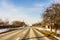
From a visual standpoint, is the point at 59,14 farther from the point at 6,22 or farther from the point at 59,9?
the point at 6,22

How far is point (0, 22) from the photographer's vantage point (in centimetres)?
13738

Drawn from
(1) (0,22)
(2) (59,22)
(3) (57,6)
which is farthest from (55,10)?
(1) (0,22)

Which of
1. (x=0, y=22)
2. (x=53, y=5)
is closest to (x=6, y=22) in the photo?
(x=0, y=22)

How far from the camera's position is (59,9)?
2814cm

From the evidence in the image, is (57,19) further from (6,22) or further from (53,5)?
(6,22)

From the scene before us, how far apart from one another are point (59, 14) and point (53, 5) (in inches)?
158

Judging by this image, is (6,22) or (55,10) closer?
(55,10)

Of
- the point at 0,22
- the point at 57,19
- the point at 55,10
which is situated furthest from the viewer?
the point at 0,22

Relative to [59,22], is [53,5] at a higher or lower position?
higher

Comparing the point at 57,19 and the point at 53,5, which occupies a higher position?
the point at 53,5

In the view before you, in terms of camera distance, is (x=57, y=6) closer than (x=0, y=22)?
Yes

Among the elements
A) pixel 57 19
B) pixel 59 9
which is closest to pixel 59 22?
pixel 57 19

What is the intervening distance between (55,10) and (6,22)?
385 feet

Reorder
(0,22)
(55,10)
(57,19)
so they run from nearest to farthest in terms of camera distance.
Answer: (57,19) → (55,10) → (0,22)
